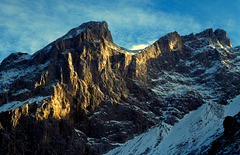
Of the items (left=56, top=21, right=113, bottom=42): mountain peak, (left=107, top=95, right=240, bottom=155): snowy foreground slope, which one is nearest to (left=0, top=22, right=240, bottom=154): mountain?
(left=107, top=95, right=240, bottom=155): snowy foreground slope

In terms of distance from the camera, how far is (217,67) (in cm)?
18212

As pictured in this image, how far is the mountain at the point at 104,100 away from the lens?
117m

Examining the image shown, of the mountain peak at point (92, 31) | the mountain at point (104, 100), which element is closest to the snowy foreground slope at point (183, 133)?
the mountain at point (104, 100)

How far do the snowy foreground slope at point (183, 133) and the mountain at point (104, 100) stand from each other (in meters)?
0.46

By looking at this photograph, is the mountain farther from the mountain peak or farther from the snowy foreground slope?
the mountain peak

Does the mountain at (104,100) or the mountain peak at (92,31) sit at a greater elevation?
the mountain peak at (92,31)

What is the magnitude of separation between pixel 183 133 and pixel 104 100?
4013 centimetres

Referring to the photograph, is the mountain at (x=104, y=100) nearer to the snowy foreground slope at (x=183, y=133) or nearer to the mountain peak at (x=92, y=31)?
the snowy foreground slope at (x=183, y=133)

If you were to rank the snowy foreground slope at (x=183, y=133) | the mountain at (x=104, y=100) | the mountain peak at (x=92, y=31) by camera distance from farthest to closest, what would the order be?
the mountain peak at (x=92, y=31)
the snowy foreground slope at (x=183, y=133)
the mountain at (x=104, y=100)

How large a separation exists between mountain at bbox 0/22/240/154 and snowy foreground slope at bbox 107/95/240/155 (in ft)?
1.51

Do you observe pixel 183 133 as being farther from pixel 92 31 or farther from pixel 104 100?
pixel 92 31

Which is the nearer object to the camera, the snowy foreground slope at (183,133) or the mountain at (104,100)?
the mountain at (104,100)

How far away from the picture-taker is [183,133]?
5246 inches

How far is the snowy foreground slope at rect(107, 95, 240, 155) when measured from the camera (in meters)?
120
